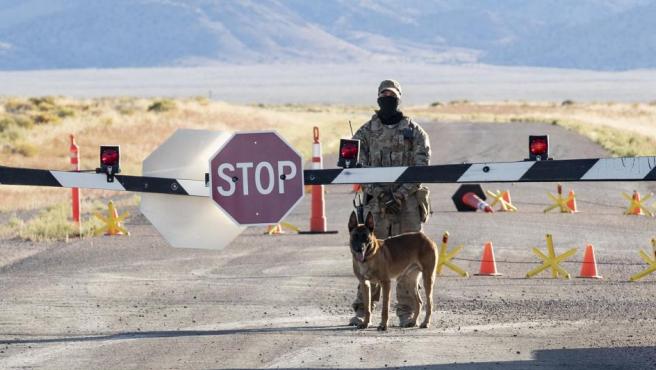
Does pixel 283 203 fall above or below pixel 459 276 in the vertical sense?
above

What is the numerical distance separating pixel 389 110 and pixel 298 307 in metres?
2.02

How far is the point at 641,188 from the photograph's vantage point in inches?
1100

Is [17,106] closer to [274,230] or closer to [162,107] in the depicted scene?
[162,107]

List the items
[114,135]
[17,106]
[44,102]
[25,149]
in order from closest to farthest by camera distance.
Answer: [25,149] < [114,135] < [17,106] < [44,102]

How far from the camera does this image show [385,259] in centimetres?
1049

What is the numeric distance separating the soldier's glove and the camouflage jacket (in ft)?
0.14

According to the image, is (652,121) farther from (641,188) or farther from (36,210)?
(36,210)

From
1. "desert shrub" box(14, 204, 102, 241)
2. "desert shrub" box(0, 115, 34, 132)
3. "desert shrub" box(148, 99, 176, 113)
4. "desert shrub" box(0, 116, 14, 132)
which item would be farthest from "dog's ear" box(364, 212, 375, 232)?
"desert shrub" box(148, 99, 176, 113)

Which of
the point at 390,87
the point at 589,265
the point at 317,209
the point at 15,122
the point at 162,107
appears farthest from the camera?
the point at 162,107

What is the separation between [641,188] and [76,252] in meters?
14.3

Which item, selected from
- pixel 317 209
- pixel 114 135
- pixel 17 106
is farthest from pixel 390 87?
pixel 17 106

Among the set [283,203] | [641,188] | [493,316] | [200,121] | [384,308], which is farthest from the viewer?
[200,121]

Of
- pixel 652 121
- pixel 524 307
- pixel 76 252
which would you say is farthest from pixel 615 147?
pixel 652 121

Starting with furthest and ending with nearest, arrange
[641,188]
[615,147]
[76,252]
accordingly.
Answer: [615,147]
[641,188]
[76,252]
